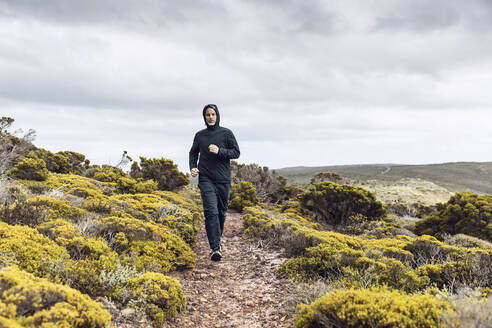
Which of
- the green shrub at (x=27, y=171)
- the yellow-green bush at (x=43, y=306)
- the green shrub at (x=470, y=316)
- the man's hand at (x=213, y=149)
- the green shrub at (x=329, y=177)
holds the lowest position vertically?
the green shrub at (x=470, y=316)

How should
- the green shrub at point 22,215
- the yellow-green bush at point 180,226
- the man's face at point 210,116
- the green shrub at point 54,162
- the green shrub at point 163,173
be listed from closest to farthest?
the green shrub at point 22,215 → the man's face at point 210,116 → the yellow-green bush at point 180,226 → the green shrub at point 163,173 → the green shrub at point 54,162

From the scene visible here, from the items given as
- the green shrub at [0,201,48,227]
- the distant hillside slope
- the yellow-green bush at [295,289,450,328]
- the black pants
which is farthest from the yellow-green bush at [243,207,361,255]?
the distant hillside slope

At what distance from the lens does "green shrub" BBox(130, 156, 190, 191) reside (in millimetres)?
14141

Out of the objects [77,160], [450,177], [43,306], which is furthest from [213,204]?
[450,177]

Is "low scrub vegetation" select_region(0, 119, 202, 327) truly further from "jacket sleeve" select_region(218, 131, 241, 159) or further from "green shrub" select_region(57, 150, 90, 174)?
"green shrub" select_region(57, 150, 90, 174)

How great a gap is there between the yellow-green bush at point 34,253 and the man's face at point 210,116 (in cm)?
313

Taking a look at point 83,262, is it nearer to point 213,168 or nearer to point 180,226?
point 213,168

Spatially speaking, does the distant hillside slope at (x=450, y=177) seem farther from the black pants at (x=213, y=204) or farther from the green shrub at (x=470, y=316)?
the green shrub at (x=470, y=316)

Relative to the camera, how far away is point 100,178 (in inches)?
542

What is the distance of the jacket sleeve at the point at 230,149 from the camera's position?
5309 millimetres

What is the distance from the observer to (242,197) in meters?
13.4

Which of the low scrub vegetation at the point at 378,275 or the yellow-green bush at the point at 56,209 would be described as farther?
the yellow-green bush at the point at 56,209

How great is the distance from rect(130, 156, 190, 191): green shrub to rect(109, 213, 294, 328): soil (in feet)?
27.3

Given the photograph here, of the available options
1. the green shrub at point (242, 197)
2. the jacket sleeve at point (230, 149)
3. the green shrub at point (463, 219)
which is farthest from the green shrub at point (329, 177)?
the jacket sleeve at point (230, 149)
